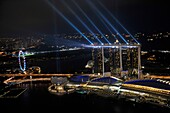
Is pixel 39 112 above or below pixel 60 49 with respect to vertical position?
below

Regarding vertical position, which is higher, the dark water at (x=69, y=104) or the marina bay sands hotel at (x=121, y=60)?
the marina bay sands hotel at (x=121, y=60)

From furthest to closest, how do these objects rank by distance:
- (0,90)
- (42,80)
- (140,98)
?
(42,80), (0,90), (140,98)

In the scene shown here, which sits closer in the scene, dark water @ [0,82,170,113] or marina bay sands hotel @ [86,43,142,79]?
dark water @ [0,82,170,113]

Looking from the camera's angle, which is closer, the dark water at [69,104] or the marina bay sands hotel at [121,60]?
the dark water at [69,104]

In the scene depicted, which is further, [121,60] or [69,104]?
[121,60]

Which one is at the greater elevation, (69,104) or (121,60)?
(121,60)

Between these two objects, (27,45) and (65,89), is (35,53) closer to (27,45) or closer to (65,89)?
(27,45)

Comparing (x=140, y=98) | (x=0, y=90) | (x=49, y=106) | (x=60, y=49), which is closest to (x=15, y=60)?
(x=60, y=49)

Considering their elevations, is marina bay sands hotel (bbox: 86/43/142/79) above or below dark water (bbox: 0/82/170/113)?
above
